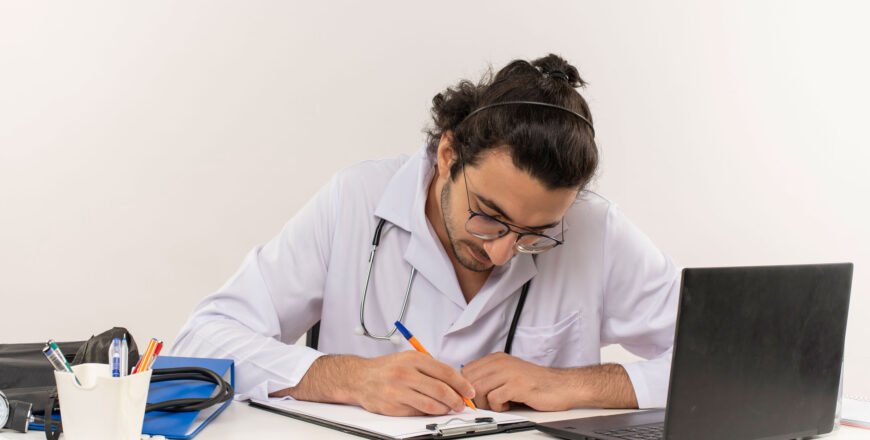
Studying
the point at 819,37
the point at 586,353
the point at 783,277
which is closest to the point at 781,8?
the point at 819,37

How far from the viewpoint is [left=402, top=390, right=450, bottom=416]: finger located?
1485 millimetres

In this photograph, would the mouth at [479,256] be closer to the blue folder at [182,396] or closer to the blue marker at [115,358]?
the blue folder at [182,396]

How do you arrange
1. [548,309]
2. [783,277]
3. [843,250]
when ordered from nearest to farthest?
[783,277] → [548,309] → [843,250]

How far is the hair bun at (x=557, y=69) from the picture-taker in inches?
73.7

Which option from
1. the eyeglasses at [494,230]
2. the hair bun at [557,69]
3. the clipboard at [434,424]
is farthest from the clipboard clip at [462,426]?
the hair bun at [557,69]

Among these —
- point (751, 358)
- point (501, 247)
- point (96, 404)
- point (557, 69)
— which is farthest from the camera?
point (557, 69)

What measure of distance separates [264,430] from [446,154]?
0.77m

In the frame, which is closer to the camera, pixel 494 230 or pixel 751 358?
pixel 751 358

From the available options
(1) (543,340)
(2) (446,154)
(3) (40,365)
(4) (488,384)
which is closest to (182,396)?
(3) (40,365)

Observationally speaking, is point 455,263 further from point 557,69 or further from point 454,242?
point 557,69

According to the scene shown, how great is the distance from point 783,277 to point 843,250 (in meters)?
2.28

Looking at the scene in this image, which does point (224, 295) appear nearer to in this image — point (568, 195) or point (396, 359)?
point (396, 359)

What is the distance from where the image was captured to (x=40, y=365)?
148 centimetres

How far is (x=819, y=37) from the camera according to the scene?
333 centimetres
